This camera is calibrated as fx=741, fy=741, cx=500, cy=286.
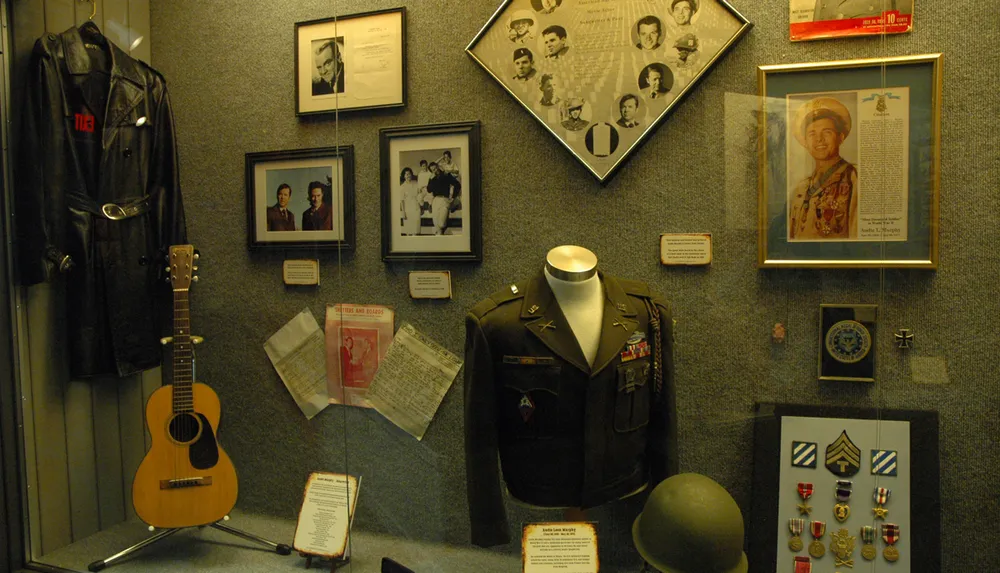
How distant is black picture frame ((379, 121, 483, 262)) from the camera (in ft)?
6.74

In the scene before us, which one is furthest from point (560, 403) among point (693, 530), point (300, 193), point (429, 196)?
point (300, 193)

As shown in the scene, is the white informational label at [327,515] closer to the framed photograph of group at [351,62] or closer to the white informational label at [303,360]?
the white informational label at [303,360]

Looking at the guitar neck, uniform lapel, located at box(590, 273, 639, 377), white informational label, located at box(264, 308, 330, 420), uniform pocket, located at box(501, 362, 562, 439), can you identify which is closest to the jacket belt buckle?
the guitar neck

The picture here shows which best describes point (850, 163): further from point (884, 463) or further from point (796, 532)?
point (796, 532)

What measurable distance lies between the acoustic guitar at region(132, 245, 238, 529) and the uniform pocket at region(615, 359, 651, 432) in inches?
48.3

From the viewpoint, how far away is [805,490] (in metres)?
1.79

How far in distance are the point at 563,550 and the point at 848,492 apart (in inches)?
27.1

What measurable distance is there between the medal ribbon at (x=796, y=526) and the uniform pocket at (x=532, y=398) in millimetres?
639

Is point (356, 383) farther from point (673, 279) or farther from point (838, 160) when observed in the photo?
point (838, 160)

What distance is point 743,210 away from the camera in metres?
1.83

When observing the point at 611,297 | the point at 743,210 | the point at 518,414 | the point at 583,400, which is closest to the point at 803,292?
the point at 743,210

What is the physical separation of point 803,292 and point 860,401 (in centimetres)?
29

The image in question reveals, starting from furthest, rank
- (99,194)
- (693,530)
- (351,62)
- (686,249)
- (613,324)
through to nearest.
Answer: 1. (99,194)
2. (351,62)
3. (686,249)
4. (613,324)
5. (693,530)

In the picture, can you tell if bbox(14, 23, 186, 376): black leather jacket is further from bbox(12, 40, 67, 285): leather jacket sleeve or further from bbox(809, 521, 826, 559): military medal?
bbox(809, 521, 826, 559): military medal
